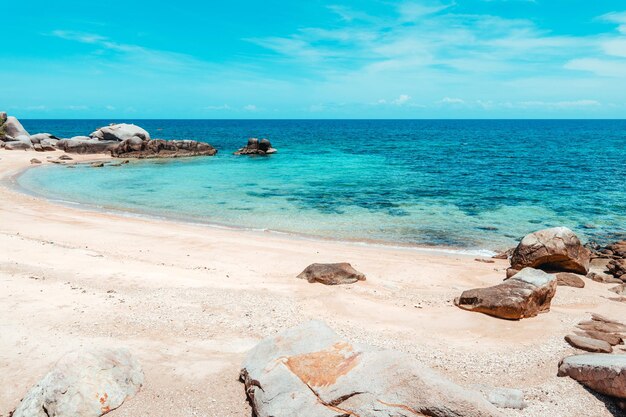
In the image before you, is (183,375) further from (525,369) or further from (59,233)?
(59,233)

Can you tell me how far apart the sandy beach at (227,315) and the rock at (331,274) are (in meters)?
0.37

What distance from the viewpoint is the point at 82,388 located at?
21.1 feet

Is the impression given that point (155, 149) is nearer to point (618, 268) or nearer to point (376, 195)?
point (376, 195)

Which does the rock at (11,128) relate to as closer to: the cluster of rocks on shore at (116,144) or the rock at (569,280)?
the cluster of rocks on shore at (116,144)

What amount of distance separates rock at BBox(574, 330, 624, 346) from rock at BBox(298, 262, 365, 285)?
590cm

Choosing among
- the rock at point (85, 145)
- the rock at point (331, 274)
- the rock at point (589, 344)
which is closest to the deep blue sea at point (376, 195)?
the rock at point (331, 274)

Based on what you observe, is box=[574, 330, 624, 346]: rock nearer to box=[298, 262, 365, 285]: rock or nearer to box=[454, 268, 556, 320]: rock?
box=[454, 268, 556, 320]: rock

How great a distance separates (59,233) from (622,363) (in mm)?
19372

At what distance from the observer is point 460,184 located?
121 ft

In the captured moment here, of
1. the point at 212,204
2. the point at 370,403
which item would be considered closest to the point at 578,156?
the point at 212,204

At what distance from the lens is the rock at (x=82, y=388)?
6.23m

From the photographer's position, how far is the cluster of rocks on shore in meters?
57.9

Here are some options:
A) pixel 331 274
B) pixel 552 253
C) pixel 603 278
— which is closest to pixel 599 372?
pixel 331 274

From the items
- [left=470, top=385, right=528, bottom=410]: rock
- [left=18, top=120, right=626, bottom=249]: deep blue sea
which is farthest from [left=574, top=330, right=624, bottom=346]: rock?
[left=18, top=120, right=626, bottom=249]: deep blue sea
